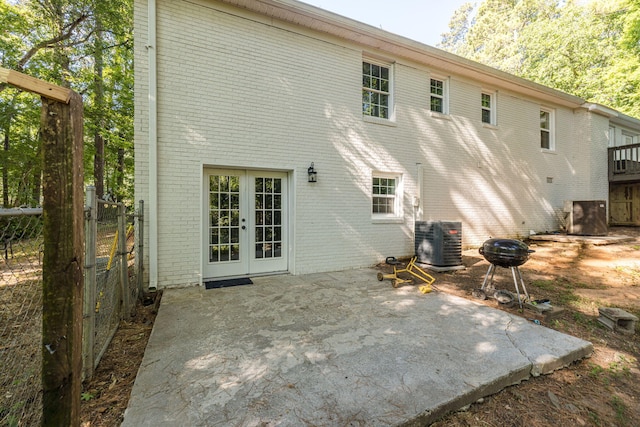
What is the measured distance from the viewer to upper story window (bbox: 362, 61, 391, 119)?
22.5ft

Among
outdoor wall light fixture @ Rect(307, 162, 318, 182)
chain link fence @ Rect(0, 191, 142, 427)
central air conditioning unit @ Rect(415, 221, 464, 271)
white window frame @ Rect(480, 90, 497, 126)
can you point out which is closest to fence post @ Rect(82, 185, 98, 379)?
chain link fence @ Rect(0, 191, 142, 427)

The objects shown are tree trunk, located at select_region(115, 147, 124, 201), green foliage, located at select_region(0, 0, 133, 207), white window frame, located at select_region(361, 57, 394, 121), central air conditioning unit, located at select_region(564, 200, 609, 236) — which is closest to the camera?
white window frame, located at select_region(361, 57, 394, 121)

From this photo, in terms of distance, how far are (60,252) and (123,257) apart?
8.99 feet

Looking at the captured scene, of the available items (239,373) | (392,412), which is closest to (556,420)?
(392,412)

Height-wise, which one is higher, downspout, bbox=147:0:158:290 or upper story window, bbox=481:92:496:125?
upper story window, bbox=481:92:496:125

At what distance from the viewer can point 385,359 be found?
99.4 inches

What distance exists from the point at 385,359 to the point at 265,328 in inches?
57.4

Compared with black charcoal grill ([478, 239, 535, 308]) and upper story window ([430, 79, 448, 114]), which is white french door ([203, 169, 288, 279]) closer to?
black charcoal grill ([478, 239, 535, 308])

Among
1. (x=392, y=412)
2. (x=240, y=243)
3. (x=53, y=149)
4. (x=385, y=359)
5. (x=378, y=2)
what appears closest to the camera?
(x=53, y=149)

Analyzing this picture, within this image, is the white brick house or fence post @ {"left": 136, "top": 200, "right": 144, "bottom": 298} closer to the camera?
fence post @ {"left": 136, "top": 200, "right": 144, "bottom": 298}

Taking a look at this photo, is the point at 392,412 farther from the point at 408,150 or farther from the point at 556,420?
the point at 408,150

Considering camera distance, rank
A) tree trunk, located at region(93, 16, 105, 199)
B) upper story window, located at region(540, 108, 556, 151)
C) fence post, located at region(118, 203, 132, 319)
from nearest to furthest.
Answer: fence post, located at region(118, 203, 132, 319), upper story window, located at region(540, 108, 556, 151), tree trunk, located at region(93, 16, 105, 199)

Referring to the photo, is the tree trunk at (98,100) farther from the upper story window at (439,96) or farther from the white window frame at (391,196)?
the upper story window at (439,96)

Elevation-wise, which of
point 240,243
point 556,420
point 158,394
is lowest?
point 556,420
